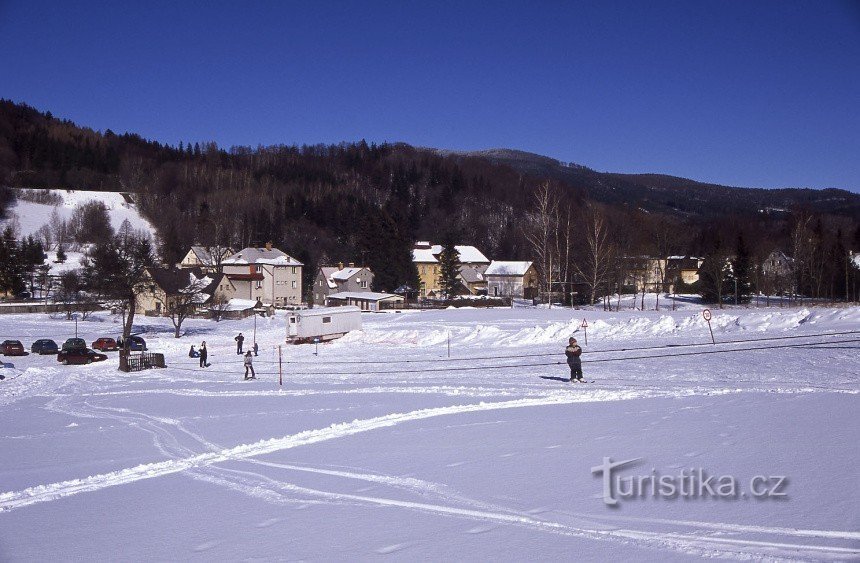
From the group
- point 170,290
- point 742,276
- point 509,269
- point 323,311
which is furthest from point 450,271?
point 323,311

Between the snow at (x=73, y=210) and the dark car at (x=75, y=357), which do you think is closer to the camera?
the dark car at (x=75, y=357)

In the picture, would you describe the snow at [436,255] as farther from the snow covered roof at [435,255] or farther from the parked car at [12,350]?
the parked car at [12,350]

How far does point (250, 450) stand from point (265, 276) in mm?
78097

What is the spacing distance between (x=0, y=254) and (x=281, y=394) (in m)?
78.1

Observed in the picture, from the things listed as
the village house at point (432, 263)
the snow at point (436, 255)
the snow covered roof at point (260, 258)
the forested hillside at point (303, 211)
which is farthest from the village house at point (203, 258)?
the snow at point (436, 255)

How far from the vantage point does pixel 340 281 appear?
88625mm

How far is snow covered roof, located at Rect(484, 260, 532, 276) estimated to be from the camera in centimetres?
9956

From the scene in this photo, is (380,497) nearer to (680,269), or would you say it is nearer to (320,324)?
(320,324)

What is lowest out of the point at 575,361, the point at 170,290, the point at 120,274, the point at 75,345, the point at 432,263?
the point at 75,345

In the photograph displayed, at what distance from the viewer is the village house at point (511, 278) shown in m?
99.1

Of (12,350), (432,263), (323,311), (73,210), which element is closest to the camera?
(12,350)

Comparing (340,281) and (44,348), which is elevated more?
(340,281)

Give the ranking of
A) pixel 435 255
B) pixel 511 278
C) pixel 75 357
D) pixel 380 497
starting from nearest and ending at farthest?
pixel 380 497 → pixel 75 357 → pixel 511 278 → pixel 435 255

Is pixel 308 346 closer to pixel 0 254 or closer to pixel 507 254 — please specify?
pixel 0 254
